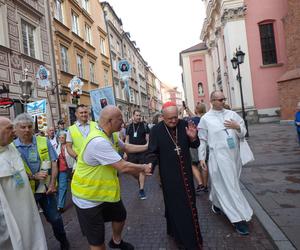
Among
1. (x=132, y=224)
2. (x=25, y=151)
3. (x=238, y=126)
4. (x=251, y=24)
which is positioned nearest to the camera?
(x=25, y=151)

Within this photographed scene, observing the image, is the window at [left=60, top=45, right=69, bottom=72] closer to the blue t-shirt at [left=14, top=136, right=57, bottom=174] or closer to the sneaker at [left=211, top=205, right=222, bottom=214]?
the sneaker at [left=211, top=205, right=222, bottom=214]

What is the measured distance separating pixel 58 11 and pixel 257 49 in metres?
17.0

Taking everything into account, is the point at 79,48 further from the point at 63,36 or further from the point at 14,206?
the point at 14,206

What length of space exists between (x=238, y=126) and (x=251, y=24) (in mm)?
26316

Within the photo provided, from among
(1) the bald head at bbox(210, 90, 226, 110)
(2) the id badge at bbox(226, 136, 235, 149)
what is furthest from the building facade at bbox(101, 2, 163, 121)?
(2) the id badge at bbox(226, 136, 235, 149)

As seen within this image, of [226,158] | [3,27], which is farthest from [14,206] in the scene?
[3,27]

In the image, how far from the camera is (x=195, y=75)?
183 ft

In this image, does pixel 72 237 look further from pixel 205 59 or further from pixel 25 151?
pixel 205 59

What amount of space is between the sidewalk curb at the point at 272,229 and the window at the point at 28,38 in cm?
1340

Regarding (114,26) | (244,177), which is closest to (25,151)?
(244,177)

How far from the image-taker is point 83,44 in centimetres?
2422

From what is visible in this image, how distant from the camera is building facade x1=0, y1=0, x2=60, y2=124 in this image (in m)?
13.4

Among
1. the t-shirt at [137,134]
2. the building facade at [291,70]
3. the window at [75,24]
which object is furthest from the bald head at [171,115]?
the window at [75,24]

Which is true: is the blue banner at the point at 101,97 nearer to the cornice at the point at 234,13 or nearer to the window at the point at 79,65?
the window at the point at 79,65
